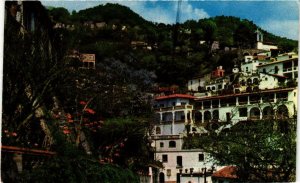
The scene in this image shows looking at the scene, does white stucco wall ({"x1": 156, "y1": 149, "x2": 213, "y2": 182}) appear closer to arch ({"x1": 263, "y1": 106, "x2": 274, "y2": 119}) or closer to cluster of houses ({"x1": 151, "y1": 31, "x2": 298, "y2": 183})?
cluster of houses ({"x1": 151, "y1": 31, "x2": 298, "y2": 183})

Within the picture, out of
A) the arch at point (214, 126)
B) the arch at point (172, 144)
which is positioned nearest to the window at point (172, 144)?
the arch at point (172, 144)

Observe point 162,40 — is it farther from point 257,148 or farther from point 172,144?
point 257,148

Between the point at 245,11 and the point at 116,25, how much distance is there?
92 centimetres

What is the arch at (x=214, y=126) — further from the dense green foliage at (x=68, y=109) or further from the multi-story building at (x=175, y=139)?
the dense green foliage at (x=68, y=109)

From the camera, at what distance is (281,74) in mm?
4102

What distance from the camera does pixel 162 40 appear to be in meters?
4.14

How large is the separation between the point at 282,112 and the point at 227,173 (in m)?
0.62

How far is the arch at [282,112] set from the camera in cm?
424

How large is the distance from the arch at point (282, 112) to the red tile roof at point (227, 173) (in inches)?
20.8

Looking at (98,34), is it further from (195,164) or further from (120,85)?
(195,164)

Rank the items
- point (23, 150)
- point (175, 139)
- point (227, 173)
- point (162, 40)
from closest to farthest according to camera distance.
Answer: point (23, 150) < point (162, 40) < point (227, 173) < point (175, 139)

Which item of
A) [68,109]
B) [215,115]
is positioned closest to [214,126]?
[215,115]

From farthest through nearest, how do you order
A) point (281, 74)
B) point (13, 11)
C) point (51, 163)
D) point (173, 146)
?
point (173, 146)
point (281, 74)
point (13, 11)
point (51, 163)

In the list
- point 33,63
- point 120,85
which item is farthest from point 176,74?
point 33,63
